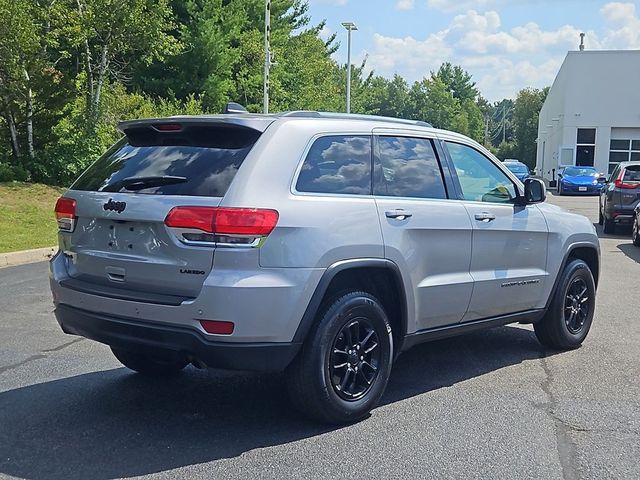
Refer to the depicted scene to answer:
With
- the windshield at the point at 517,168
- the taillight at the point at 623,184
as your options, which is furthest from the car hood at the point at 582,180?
the taillight at the point at 623,184

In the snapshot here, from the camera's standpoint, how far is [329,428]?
470 centimetres

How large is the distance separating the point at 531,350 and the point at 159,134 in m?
3.97

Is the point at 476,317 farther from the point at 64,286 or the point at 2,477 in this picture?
the point at 2,477

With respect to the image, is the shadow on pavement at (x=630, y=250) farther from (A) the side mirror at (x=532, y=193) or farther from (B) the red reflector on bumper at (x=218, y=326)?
(B) the red reflector on bumper at (x=218, y=326)

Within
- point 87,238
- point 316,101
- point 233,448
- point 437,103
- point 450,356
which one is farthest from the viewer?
point 437,103

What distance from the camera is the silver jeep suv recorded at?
4.20 metres

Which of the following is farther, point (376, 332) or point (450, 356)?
point (450, 356)

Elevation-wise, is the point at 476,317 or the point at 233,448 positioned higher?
the point at 476,317

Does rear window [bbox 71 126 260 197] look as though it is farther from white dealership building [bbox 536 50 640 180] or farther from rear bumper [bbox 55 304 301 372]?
white dealership building [bbox 536 50 640 180]

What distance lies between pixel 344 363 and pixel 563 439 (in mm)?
1406

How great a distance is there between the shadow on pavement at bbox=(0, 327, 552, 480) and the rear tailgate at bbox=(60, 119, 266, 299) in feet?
2.85

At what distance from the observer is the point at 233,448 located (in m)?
Answer: 4.34

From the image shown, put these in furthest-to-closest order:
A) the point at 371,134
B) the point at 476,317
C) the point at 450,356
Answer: the point at 450,356 < the point at 476,317 < the point at 371,134

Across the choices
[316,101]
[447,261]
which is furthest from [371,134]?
A: [316,101]
